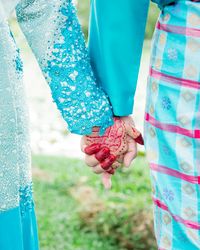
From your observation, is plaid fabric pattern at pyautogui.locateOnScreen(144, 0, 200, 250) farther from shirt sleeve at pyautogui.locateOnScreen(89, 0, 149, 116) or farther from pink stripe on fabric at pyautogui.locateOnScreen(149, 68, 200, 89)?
shirt sleeve at pyautogui.locateOnScreen(89, 0, 149, 116)

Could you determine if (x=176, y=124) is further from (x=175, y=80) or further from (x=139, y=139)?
(x=139, y=139)

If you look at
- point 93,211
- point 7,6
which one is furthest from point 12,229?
point 93,211

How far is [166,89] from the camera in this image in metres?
1.86

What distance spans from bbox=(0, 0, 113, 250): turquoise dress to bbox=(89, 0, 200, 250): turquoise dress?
0.31 feet

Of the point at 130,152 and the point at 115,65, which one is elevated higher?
the point at 115,65

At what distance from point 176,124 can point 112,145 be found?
0.76 ft

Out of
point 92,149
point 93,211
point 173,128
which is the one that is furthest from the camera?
point 93,211

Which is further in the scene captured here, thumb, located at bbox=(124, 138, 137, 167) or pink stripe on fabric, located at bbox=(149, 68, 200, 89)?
thumb, located at bbox=(124, 138, 137, 167)

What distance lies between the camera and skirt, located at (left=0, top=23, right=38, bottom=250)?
5.72 ft

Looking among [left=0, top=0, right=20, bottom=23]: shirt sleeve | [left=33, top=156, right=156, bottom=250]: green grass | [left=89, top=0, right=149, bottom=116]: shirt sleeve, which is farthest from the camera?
[left=33, top=156, right=156, bottom=250]: green grass

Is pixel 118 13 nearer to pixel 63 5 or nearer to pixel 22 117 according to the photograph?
pixel 63 5

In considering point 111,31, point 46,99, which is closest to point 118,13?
point 111,31

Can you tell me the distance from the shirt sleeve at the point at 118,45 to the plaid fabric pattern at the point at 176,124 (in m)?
0.11

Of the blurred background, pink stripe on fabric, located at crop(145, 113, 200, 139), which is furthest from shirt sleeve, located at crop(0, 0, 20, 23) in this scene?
the blurred background
